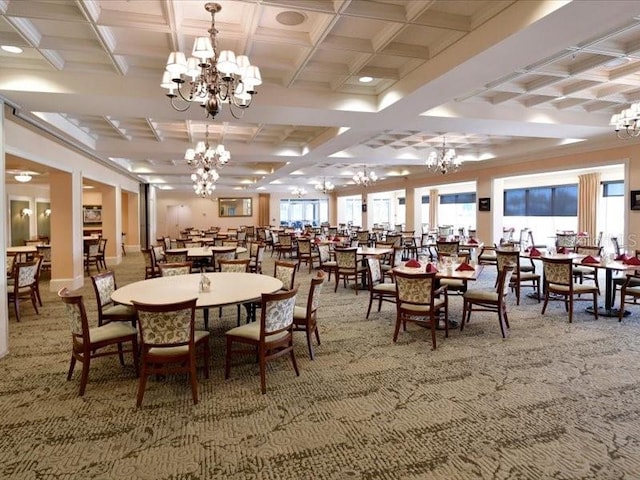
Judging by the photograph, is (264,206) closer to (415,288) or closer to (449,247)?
(449,247)

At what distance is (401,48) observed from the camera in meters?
4.20

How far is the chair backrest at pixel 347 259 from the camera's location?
7.52 meters

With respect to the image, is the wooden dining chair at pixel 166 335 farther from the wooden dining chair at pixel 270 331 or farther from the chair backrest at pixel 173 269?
the chair backrest at pixel 173 269

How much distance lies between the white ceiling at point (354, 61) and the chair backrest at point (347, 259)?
2123 mm

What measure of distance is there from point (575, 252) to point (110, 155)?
987cm

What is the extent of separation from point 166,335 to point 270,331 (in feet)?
2.76

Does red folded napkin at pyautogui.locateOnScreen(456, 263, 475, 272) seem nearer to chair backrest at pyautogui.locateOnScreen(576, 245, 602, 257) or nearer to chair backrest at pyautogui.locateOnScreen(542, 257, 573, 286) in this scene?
chair backrest at pyautogui.locateOnScreen(542, 257, 573, 286)

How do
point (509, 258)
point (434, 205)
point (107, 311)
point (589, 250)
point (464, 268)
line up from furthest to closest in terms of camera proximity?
point (434, 205)
point (589, 250)
point (509, 258)
point (464, 268)
point (107, 311)

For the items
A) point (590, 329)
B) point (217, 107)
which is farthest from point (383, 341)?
point (217, 107)

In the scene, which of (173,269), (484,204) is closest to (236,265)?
(173,269)

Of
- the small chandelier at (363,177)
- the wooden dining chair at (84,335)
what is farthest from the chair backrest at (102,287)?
the small chandelier at (363,177)

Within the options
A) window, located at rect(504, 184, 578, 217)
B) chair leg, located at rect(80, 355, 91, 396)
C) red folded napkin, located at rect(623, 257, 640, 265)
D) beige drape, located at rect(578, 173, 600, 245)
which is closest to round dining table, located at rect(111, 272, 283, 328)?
chair leg, located at rect(80, 355, 91, 396)

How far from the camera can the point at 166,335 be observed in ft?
10.3

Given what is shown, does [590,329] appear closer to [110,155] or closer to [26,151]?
[26,151]
